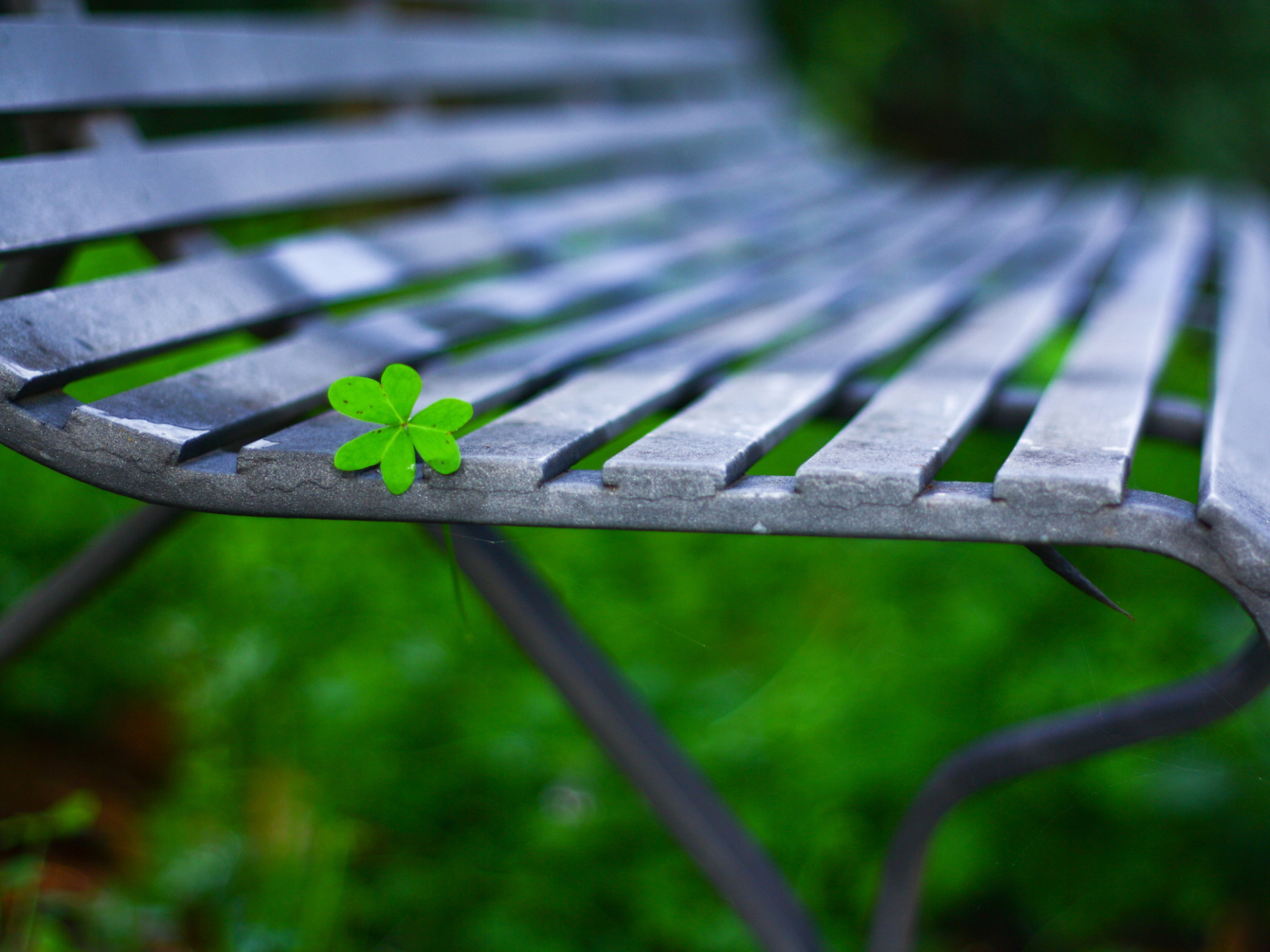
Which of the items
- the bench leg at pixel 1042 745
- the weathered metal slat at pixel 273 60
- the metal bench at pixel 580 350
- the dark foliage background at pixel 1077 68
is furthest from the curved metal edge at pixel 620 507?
the dark foliage background at pixel 1077 68

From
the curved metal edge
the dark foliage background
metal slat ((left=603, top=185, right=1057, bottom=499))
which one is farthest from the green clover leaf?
the dark foliage background

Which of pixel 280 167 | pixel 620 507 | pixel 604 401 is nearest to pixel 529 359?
pixel 604 401

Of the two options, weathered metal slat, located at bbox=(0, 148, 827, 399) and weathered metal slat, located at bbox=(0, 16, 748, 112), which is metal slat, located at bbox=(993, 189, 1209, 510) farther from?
weathered metal slat, located at bbox=(0, 16, 748, 112)

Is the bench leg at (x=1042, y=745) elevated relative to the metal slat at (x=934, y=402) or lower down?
lower down

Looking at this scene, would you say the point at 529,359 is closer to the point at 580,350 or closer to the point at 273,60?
the point at 580,350

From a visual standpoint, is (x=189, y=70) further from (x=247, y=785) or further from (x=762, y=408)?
(x=247, y=785)

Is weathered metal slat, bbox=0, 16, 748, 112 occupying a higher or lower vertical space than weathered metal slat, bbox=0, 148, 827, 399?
higher

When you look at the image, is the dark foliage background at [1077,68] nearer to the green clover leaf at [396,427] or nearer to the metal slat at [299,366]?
the metal slat at [299,366]
